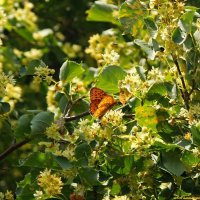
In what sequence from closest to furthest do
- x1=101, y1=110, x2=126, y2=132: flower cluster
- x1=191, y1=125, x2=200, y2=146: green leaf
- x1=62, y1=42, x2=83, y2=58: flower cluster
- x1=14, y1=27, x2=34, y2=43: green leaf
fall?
x1=191, y1=125, x2=200, y2=146: green leaf < x1=101, y1=110, x2=126, y2=132: flower cluster < x1=14, y1=27, x2=34, y2=43: green leaf < x1=62, y1=42, x2=83, y2=58: flower cluster

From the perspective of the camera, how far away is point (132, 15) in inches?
86.3

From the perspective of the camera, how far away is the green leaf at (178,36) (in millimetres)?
1921

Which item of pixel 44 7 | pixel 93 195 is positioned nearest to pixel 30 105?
pixel 44 7

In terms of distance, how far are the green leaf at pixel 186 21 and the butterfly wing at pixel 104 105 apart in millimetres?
307

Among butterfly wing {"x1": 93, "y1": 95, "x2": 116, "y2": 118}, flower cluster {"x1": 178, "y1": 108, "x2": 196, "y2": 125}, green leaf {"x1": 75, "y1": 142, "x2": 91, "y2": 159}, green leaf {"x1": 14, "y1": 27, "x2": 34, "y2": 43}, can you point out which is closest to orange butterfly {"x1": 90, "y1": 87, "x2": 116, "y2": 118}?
butterfly wing {"x1": 93, "y1": 95, "x2": 116, "y2": 118}

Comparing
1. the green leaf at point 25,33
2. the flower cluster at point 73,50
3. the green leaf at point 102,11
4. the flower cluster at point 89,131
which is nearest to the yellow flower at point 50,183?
the flower cluster at point 89,131

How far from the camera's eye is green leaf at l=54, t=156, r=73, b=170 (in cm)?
180

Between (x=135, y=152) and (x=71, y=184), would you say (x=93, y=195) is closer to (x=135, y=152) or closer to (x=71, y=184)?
(x=71, y=184)

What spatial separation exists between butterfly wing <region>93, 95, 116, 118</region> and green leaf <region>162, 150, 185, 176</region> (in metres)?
0.23

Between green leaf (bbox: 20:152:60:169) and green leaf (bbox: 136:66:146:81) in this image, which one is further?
green leaf (bbox: 136:66:146:81)

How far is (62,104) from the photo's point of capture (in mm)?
Answer: 2236

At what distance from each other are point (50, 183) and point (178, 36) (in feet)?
1.93

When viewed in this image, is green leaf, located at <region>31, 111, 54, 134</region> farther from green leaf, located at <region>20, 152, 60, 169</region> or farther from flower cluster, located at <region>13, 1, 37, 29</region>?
flower cluster, located at <region>13, 1, 37, 29</region>

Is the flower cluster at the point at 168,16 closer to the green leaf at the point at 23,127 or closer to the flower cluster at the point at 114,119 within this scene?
the flower cluster at the point at 114,119
